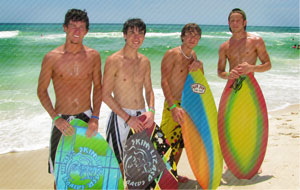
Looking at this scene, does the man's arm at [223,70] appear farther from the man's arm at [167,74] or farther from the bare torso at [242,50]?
the man's arm at [167,74]

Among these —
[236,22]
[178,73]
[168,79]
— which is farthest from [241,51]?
[168,79]

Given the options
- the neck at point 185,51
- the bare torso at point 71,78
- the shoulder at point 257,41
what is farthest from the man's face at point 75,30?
the shoulder at point 257,41

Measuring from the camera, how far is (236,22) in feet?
10.3

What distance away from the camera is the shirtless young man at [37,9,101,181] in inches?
89.8

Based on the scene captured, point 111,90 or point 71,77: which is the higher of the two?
point 71,77

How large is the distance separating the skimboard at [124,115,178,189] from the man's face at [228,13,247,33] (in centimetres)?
144

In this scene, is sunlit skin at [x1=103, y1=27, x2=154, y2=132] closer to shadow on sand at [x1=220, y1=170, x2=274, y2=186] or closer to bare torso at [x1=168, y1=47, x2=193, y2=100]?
bare torso at [x1=168, y1=47, x2=193, y2=100]

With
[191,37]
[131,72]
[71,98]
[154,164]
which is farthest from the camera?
[191,37]

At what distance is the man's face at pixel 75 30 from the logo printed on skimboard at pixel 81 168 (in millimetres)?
889

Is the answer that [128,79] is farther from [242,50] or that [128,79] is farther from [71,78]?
[242,50]

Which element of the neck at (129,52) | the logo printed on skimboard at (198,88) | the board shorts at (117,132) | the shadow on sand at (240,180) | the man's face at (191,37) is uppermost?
the man's face at (191,37)

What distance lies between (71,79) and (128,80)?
47cm

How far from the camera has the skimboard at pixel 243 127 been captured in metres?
3.21

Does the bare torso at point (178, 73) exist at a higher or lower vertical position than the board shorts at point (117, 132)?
higher
